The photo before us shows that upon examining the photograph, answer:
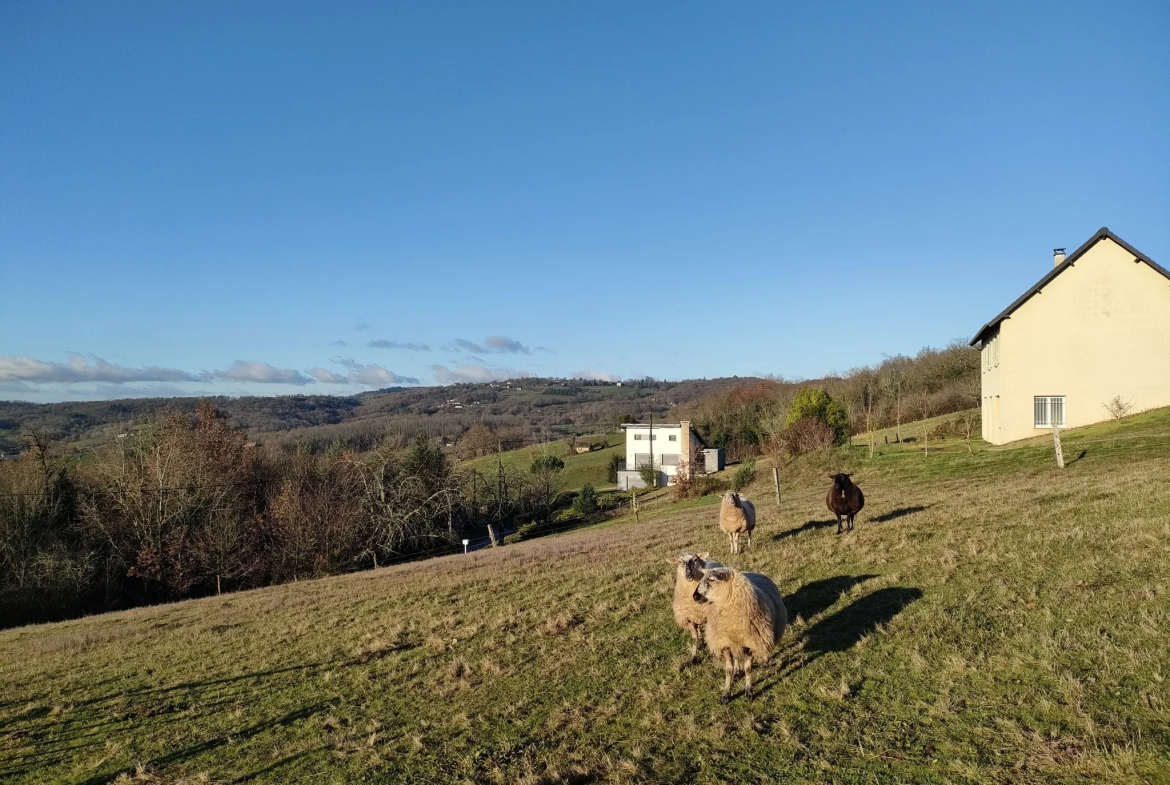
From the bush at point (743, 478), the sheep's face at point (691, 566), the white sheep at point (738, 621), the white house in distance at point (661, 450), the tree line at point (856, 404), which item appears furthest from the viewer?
the white house in distance at point (661, 450)

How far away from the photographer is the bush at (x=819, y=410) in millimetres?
60331

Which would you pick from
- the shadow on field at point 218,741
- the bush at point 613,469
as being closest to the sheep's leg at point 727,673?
the shadow on field at point 218,741

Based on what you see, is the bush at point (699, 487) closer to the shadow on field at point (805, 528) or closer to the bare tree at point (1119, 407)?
the bare tree at point (1119, 407)

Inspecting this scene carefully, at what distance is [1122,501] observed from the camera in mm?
13547

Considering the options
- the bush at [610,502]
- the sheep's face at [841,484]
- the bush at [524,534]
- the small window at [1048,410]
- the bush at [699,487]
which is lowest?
the bush at [524,534]

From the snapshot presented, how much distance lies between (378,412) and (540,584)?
165658mm

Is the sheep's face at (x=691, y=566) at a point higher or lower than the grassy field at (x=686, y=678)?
higher

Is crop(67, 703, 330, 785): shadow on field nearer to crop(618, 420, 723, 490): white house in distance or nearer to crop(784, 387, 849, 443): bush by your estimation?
crop(784, 387, 849, 443): bush

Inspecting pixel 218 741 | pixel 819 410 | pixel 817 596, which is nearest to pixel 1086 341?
pixel 819 410

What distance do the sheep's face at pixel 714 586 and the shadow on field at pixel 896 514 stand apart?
10.4 meters

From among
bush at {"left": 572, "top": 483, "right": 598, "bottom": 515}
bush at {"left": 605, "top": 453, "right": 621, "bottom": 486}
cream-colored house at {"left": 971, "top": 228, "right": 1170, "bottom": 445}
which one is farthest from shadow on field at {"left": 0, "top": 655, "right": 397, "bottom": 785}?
bush at {"left": 605, "top": 453, "right": 621, "bottom": 486}

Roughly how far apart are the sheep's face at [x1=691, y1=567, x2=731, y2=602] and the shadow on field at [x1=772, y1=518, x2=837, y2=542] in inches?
349

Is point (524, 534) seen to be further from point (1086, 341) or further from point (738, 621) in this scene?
point (738, 621)

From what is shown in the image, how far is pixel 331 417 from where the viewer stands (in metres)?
146
